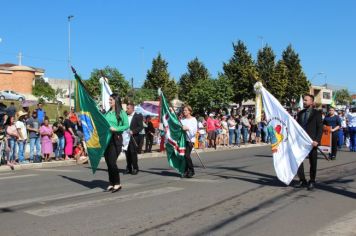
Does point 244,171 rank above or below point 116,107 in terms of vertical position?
below

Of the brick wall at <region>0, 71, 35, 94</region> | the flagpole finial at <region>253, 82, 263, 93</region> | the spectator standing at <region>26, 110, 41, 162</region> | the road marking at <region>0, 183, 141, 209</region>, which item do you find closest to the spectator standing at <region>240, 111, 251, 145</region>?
the spectator standing at <region>26, 110, 41, 162</region>

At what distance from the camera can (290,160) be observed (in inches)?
387

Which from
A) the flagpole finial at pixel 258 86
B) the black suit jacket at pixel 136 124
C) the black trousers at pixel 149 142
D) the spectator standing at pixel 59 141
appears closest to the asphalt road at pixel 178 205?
the black suit jacket at pixel 136 124

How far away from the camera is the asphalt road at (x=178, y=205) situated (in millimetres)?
6531

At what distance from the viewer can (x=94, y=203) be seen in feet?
27.3

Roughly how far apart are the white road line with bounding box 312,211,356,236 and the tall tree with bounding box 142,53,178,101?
185 ft

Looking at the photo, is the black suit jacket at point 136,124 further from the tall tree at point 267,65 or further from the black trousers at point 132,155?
the tall tree at point 267,65

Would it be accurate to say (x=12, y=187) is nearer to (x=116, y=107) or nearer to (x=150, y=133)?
(x=116, y=107)

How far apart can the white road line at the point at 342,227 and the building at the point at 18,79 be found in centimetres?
8662

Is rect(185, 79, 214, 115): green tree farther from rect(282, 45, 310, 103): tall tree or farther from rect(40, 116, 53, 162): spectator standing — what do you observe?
rect(40, 116, 53, 162): spectator standing

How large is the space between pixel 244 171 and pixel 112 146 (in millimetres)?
4749

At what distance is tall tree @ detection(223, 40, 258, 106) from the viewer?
56.1 meters

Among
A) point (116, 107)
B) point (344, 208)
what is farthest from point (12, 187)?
point (344, 208)

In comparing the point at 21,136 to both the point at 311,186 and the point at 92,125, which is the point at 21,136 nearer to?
the point at 92,125
